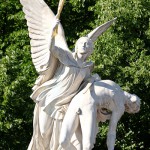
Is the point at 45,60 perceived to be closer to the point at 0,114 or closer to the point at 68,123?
the point at 68,123

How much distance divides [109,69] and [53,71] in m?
6.15

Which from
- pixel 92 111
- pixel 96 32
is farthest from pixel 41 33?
pixel 92 111

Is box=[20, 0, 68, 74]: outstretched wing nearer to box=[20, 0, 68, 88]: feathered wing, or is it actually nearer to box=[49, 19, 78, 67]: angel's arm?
box=[20, 0, 68, 88]: feathered wing

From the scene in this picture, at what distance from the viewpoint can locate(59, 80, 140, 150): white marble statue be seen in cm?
1922

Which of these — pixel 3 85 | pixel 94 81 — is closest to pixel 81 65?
pixel 94 81

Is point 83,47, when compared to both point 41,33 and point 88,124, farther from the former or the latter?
point 88,124

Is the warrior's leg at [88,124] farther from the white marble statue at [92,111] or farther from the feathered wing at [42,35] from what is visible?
the feathered wing at [42,35]

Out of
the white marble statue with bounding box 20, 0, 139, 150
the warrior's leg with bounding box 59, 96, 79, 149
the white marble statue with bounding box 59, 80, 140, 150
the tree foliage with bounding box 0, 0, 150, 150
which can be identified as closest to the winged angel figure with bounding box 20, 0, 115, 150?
the white marble statue with bounding box 20, 0, 139, 150

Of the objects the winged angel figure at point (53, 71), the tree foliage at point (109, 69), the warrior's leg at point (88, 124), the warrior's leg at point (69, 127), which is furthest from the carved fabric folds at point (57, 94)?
the tree foliage at point (109, 69)

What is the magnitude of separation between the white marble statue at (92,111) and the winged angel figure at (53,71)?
0.75ft

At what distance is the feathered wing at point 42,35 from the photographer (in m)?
19.8

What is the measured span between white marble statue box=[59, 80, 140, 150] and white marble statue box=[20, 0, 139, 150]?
22 mm

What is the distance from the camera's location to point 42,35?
65.9ft

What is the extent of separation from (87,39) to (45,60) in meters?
0.83
